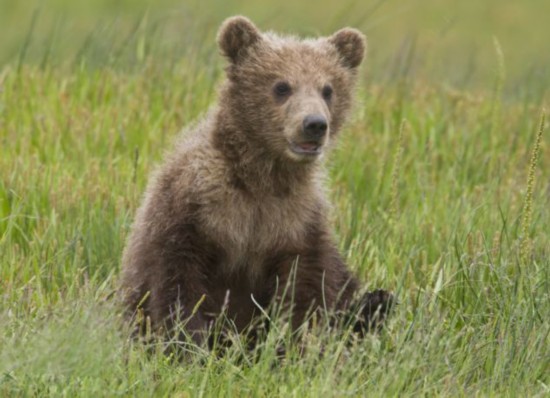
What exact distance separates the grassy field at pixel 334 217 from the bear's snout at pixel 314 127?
0.48 meters

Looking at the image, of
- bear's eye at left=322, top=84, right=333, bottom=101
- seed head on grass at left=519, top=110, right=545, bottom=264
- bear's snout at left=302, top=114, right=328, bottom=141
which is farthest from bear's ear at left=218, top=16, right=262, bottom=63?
seed head on grass at left=519, top=110, right=545, bottom=264

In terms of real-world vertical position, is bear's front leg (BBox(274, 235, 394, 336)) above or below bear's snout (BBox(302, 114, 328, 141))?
below

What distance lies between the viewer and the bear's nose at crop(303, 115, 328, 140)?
645 centimetres

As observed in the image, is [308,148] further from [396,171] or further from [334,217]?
[334,217]

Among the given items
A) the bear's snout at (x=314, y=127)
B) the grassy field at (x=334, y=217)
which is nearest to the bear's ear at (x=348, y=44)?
the grassy field at (x=334, y=217)

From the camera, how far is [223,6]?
11008 mm

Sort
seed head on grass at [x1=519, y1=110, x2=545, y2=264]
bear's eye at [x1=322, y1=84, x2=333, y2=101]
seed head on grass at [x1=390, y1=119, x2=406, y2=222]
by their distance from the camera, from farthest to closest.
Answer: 1. bear's eye at [x1=322, y1=84, x2=333, y2=101]
2. seed head on grass at [x1=390, y1=119, x2=406, y2=222]
3. seed head on grass at [x1=519, y1=110, x2=545, y2=264]

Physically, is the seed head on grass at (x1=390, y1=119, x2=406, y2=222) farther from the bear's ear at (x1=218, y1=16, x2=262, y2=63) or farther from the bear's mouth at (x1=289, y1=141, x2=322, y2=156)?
the bear's ear at (x1=218, y1=16, x2=262, y2=63)

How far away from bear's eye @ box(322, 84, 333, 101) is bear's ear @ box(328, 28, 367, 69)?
328 millimetres

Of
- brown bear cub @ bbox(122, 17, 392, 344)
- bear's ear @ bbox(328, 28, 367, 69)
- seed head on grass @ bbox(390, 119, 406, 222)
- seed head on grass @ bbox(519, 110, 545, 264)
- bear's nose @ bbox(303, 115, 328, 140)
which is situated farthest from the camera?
bear's ear @ bbox(328, 28, 367, 69)

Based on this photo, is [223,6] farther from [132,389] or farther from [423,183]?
[132,389]

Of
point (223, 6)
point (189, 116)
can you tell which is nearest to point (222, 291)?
point (189, 116)

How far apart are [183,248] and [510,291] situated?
4.72 feet

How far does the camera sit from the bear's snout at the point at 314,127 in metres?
6.45
